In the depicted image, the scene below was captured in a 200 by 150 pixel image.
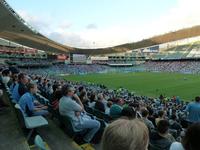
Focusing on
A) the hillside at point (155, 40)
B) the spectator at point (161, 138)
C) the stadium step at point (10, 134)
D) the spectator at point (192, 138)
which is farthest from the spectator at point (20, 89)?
the hillside at point (155, 40)

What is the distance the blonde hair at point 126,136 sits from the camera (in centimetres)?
159

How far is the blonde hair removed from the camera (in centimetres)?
159

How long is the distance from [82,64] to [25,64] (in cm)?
2351

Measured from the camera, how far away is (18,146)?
5.32 metres

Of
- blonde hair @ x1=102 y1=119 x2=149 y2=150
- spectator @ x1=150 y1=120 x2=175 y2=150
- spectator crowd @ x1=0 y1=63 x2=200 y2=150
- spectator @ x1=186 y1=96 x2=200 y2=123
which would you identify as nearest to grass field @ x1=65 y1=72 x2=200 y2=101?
spectator @ x1=186 y1=96 x2=200 y2=123

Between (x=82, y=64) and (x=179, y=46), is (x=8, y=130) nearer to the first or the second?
(x=82, y=64)

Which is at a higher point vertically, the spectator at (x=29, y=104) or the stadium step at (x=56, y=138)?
the spectator at (x=29, y=104)

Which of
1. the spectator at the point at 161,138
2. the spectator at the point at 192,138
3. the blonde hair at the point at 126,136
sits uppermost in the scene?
the blonde hair at the point at 126,136

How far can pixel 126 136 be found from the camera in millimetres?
1583

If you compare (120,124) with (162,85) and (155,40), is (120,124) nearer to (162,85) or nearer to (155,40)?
(162,85)

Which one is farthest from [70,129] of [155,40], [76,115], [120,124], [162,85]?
[155,40]

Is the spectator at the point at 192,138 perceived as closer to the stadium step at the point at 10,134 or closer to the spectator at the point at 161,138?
the spectator at the point at 161,138

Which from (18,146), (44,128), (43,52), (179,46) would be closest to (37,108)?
(44,128)

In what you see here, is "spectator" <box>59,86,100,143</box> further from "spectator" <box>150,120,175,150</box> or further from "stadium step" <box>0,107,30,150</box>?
"spectator" <box>150,120,175,150</box>
